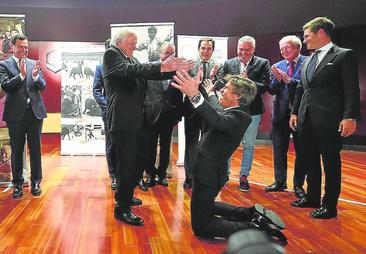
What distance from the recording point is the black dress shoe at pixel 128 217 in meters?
3.21

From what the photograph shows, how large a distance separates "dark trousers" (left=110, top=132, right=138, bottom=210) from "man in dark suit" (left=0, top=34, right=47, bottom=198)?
1.29m

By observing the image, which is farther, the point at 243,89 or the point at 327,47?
the point at 327,47

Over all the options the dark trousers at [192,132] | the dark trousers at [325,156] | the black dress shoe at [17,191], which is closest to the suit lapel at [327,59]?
the dark trousers at [325,156]

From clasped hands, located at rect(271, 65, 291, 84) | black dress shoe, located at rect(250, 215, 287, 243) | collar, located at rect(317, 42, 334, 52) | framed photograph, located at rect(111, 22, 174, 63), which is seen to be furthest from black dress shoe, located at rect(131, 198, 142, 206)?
framed photograph, located at rect(111, 22, 174, 63)

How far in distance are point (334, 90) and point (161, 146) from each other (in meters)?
2.11

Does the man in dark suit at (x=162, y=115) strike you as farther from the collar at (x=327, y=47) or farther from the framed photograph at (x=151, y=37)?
the collar at (x=327, y=47)

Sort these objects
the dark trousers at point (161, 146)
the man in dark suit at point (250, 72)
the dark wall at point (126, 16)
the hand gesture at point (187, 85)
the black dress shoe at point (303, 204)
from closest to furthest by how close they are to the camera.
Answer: the hand gesture at point (187, 85) → the black dress shoe at point (303, 204) → the man in dark suit at point (250, 72) → the dark trousers at point (161, 146) → the dark wall at point (126, 16)

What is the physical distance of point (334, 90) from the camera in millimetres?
3340

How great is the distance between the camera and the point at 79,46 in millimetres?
6855

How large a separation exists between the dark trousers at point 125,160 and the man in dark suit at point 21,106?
129 cm

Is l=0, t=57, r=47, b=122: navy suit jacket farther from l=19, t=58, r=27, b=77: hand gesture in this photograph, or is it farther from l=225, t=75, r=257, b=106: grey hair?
l=225, t=75, r=257, b=106: grey hair

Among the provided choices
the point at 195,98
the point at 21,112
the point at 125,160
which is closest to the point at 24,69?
the point at 21,112

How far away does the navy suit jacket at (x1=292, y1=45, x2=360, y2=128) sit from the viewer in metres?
3.20

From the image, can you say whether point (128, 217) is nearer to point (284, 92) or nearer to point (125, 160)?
point (125, 160)
